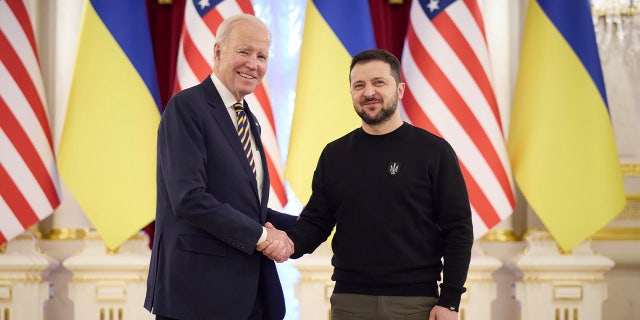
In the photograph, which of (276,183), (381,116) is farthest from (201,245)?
(276,183)

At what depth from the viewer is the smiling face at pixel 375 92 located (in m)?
2.49

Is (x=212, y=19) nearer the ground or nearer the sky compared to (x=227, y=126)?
nearer the sky

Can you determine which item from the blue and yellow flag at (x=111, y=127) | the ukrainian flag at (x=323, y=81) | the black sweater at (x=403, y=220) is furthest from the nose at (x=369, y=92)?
the blue and yellow flag at (x=111, y=127)

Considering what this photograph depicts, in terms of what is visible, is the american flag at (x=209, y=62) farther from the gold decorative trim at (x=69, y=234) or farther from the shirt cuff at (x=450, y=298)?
the shirt cuff at (x=450, y=298)

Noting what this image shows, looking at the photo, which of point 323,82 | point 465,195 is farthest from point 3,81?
point 465,195

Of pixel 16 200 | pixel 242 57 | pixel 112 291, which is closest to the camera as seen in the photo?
pixel 242 57

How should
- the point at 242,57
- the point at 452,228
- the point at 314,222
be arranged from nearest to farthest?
the point at 452,228 → the point at 242,57 → the point at 314,222

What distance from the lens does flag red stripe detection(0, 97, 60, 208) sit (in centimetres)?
413

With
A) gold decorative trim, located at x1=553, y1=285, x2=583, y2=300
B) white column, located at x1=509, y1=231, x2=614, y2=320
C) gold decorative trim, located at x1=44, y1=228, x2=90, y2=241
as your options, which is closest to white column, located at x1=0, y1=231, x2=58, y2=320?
gold decorative trim, located at x1=44, y1=228, x2=90, y2=241

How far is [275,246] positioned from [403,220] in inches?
19.0

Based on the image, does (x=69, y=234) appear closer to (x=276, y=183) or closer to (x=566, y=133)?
(x=276, y=183)

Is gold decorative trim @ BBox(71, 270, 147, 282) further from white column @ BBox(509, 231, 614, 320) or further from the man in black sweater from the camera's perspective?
white column @ BBox(509, 231, 614, 320)

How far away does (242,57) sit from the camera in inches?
102

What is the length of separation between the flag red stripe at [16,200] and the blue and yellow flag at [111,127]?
0.90ft
